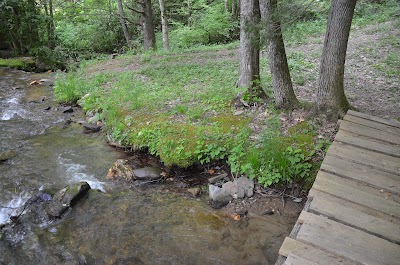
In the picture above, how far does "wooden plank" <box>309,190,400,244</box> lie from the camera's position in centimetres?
322

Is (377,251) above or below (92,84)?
below

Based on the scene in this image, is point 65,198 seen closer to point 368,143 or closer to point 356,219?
point 356,219

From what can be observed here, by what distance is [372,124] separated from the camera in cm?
573

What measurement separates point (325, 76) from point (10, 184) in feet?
21.3

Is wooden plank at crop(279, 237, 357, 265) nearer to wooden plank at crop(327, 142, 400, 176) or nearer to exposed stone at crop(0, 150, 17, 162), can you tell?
wooden plank at crop(327, 142, 400, 176)

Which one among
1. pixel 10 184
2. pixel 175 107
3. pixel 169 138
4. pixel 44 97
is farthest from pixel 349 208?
pixel 44 97

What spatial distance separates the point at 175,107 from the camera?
27.2 ft

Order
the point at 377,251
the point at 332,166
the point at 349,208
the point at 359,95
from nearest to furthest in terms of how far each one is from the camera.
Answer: the point at 377,251
the point at 349,208
the point at 332,166
the point at 359,95

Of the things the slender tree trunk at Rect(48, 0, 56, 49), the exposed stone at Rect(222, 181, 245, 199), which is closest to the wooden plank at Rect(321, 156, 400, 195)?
the exposed stone at Rect(222, 181, 245, 199)

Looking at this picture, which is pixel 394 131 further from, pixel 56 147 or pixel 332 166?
pixel 56 147

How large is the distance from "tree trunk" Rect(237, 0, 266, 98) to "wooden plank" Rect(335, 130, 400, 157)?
8.90ft

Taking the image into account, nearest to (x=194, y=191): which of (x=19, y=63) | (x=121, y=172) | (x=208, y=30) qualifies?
(x=121, y=172)

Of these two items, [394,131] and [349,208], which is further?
Answer: [394,131]

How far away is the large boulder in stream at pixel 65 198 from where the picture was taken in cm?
550
